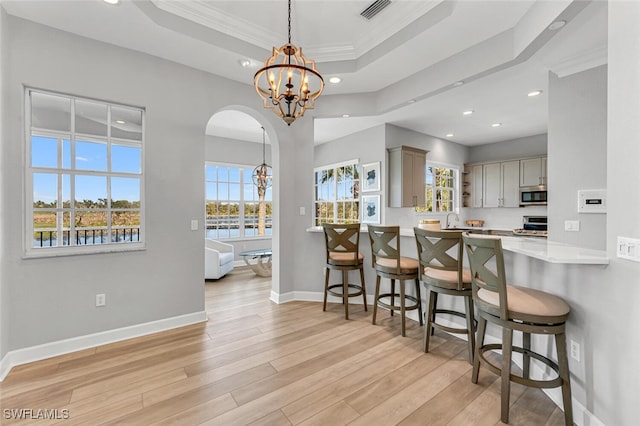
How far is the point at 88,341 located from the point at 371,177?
15.3 feet

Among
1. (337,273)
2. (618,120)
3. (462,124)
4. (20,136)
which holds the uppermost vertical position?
(462,124)

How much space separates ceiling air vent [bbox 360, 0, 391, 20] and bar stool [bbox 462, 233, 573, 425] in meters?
2.15

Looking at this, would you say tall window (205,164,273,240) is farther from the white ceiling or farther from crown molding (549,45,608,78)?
crown molding (549,45,608,78)

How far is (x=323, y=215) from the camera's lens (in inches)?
278

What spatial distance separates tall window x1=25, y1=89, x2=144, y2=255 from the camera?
2.41m

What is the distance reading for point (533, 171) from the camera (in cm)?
561

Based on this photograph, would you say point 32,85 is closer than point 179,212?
Yes

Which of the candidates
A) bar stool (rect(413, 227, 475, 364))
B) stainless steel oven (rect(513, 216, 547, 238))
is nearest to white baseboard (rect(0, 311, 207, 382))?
bar stool (rect(413, 227, 475, 364))

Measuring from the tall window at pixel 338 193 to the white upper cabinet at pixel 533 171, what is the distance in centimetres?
346

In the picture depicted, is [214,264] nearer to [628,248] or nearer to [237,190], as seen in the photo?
[237,190]

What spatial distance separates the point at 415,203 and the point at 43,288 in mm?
5090

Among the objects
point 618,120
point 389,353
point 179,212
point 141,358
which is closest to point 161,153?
point 179,212

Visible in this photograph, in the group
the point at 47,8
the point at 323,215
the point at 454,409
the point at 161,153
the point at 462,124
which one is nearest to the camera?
the point at 454,409

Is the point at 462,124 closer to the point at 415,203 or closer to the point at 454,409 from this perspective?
the point at 415,203
